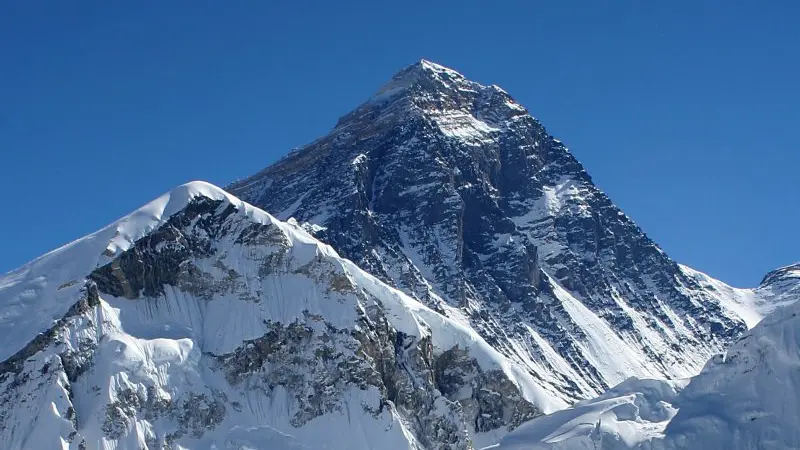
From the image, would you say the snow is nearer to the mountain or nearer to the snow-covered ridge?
the mountain

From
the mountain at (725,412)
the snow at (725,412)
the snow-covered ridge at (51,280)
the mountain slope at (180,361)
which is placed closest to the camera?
the snow at (725,412)

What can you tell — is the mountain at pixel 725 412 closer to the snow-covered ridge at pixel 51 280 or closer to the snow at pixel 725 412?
the snow at pixel 725 412

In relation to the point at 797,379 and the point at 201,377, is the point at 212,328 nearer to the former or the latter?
the point at 201,377

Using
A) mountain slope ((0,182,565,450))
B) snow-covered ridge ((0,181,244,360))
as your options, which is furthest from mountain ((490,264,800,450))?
snow-covered ridge ((0,181,244,360))

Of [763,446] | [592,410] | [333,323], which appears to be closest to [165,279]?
[333,323]

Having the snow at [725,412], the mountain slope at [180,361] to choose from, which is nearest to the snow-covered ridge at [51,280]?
the mountain slope at [180,361]

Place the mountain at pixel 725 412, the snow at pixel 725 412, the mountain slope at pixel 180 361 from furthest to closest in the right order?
the mountain slope at pixel 180 361 < the mountain at pixel 725 412 < the snow at pixel 725 412

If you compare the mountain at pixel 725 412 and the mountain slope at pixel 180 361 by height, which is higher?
the mountain slope at pixel 180 361
